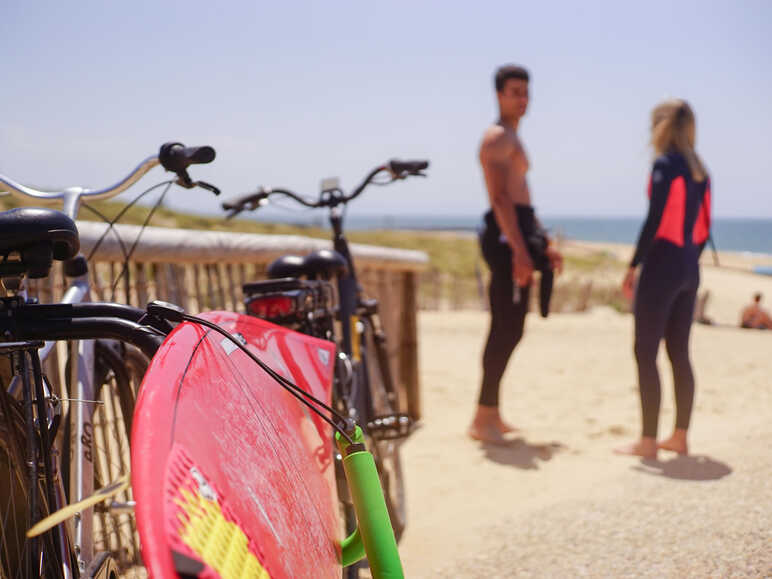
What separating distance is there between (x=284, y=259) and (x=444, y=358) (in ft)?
19.9

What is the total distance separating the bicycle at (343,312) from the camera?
2.40 metres

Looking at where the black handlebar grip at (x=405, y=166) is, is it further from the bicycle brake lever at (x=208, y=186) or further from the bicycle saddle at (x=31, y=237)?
the bicycle saddle at (x=31, y=237)

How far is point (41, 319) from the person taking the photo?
4.12ft

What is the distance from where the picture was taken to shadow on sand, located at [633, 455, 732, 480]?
3596mm

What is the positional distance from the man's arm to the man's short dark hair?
1.19 ft

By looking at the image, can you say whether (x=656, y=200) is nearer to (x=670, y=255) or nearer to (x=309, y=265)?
(x=670, y=255)

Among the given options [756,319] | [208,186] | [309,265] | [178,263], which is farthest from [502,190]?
[756,319]

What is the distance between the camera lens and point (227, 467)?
95cm

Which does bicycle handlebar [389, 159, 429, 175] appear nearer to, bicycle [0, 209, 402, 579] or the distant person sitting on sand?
bicycle [0, 209, 402, 579]

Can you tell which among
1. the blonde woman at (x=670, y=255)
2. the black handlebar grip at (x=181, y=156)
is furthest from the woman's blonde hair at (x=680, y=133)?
the black handlebar grip at (x=181, y=156)

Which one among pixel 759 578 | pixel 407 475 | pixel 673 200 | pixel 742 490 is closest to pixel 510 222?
pixel 673 200

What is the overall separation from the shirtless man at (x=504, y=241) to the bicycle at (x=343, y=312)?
4.29 feet

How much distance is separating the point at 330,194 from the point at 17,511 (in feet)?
6.56

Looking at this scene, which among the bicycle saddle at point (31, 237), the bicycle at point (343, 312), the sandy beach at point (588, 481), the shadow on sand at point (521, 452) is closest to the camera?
the bicycle saddle at point (31, 237)
